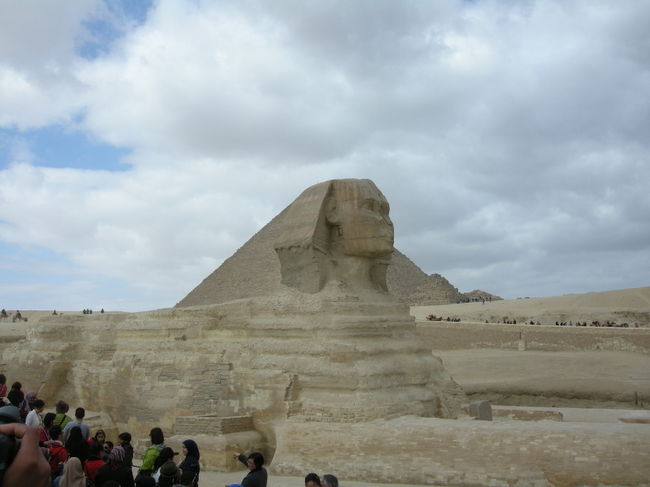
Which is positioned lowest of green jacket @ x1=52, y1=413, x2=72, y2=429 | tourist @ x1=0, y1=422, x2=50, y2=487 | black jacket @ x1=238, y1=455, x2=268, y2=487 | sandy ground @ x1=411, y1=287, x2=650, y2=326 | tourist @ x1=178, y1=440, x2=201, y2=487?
black jacket @ x1=238, y1=455, x2=268, y2=487

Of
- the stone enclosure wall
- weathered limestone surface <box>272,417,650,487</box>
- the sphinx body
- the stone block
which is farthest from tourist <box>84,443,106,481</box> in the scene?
the stone enclosure wall

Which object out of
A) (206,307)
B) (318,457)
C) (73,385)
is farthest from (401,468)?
(73,385)

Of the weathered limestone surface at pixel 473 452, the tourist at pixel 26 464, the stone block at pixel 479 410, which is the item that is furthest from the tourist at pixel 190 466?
the stone block at pixel 479 410

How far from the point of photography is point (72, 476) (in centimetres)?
426

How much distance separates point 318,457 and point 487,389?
9672mm

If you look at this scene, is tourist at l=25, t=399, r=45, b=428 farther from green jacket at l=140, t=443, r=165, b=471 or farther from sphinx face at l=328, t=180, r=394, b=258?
sphinx face at l=328, t=180, r=394, b=258

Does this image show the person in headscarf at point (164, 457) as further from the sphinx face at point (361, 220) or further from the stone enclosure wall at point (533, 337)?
the stone enclosure wall at point (533, 337)

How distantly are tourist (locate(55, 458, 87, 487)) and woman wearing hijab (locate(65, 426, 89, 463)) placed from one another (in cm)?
88

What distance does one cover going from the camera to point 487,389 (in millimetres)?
16281

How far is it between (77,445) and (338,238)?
5.73 meters

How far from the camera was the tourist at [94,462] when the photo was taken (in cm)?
504

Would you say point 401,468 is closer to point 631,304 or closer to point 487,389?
point 487,389

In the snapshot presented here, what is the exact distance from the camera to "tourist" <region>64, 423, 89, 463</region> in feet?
16.9

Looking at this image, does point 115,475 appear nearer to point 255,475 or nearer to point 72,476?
point 72,476
